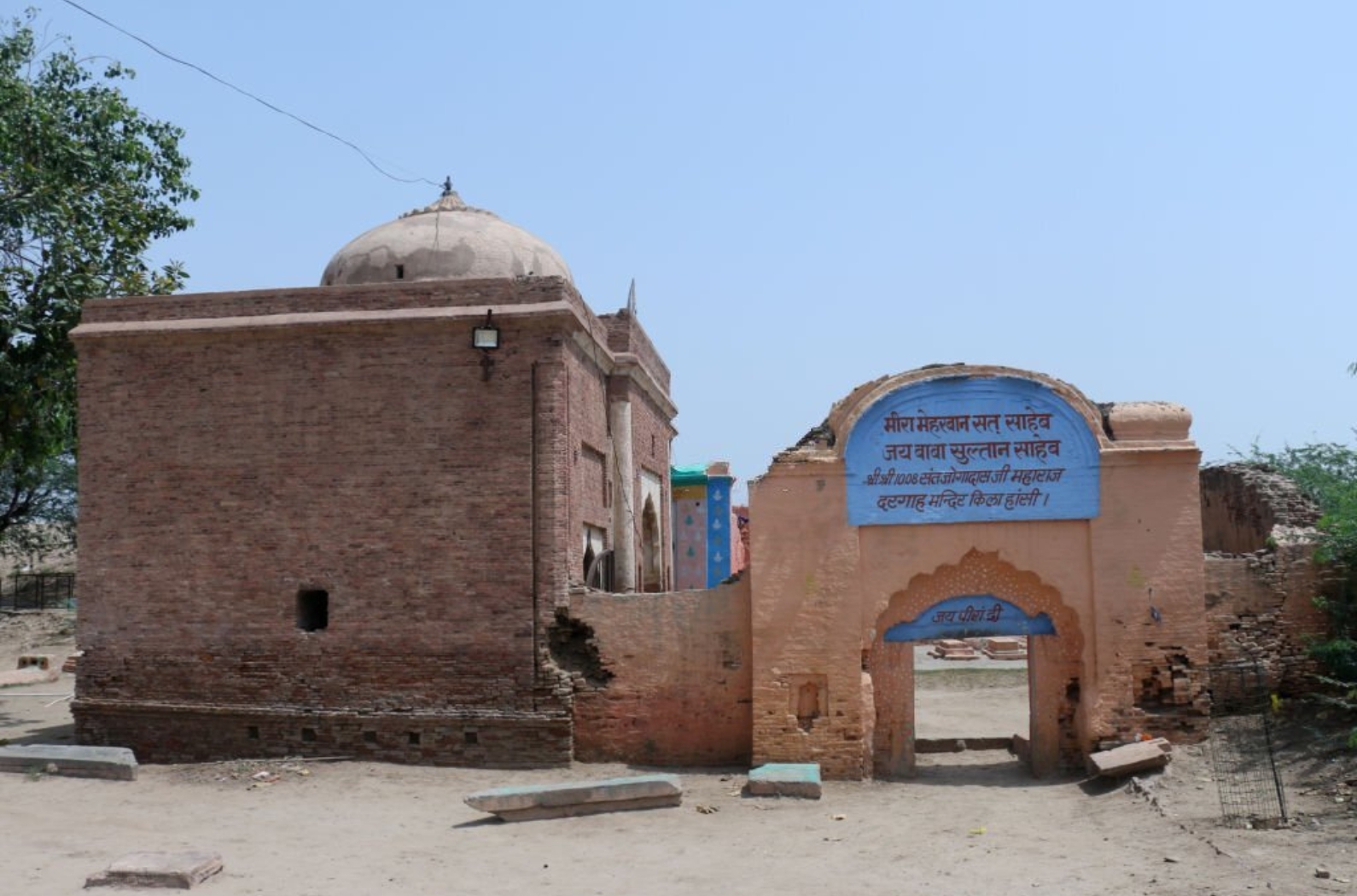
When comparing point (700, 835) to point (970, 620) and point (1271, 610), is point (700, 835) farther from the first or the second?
point (1271, 610)

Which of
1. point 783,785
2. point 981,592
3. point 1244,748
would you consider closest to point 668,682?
point 783,785

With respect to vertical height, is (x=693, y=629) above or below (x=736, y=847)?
above

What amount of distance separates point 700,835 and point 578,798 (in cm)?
125

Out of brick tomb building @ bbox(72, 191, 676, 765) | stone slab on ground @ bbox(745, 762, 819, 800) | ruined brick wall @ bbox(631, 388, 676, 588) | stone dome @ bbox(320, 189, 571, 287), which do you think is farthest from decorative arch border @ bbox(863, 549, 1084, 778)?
stone dome @ bbox(320, 189, 571, 287)

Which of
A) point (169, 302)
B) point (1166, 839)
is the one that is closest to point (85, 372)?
point (169, 302)

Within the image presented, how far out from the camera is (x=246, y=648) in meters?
13.9

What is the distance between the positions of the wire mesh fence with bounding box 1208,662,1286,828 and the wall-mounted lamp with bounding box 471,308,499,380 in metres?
7.82

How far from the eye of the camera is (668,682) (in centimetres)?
1343

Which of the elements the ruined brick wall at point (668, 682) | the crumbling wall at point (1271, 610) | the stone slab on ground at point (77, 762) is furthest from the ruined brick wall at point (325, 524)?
the crumbling wall at point (1271, 610)

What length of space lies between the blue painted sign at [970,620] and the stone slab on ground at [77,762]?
787cm

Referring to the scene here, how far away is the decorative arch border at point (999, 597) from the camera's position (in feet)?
43.5

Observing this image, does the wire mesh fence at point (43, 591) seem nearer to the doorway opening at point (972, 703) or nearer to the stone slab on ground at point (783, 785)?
the doorway opening at point (972, 703)

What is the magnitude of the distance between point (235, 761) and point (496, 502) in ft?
12.9

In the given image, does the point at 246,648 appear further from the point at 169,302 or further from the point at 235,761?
the point at 169,302
